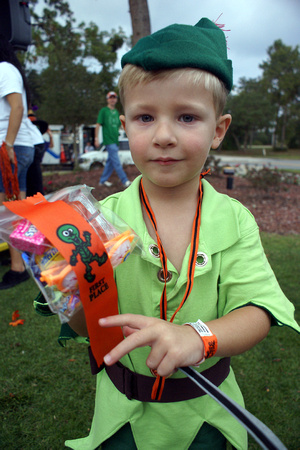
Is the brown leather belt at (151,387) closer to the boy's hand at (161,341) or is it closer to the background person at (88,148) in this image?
the boy's hand at (161,341)

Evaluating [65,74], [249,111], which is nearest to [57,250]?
[65,74]

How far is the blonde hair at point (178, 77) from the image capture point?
1.22 metres

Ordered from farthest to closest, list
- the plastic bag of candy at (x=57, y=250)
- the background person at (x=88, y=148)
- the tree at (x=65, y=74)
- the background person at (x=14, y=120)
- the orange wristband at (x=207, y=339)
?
the background person at (x=88, y=148) < the tree at (x=65, y=74) < the background person at (x=14, y=120) < the orange wristband at (x=207, y=339) < the plastic bag of candy at (x=57, y=250)

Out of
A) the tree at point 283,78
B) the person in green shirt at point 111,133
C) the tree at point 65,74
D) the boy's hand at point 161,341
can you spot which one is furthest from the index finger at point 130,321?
the tree at point 283,78

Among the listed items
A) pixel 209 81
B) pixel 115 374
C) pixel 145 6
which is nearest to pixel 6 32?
pixel 145 6

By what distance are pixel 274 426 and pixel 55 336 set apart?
1.89 meters

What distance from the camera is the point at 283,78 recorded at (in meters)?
54.6

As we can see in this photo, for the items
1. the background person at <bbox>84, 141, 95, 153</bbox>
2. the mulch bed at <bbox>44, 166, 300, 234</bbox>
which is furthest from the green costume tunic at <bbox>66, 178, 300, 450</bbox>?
the background person at <bbox>84, 141, 95, 153</bbox>

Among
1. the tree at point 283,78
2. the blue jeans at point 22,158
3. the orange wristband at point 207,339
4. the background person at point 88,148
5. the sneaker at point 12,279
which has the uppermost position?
the tree at point 283,78

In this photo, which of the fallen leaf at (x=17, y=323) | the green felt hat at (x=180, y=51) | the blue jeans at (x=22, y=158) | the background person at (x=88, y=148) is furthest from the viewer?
the background person at (x=88, y=148)

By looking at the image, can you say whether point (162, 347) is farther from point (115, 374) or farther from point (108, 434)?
point (108, 434)

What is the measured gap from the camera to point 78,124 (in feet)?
77.7

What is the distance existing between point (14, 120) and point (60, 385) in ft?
8.19

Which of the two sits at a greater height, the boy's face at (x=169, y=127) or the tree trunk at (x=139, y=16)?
the tree trunk at (x=139, y=16)
